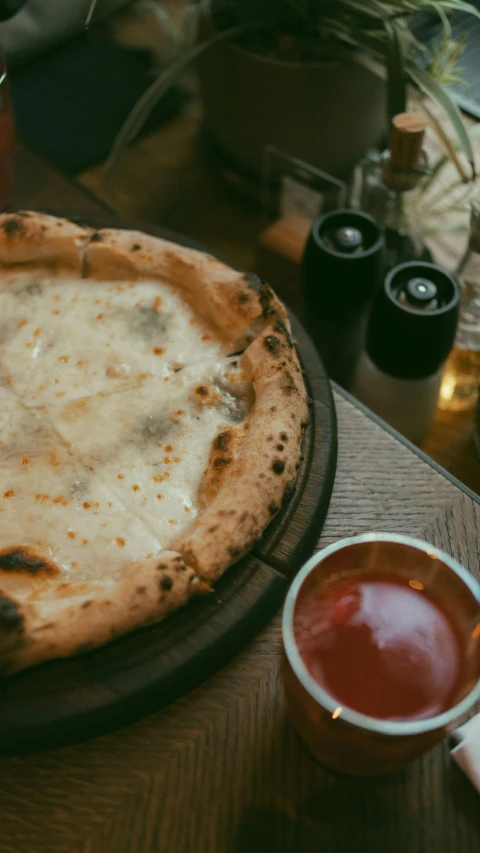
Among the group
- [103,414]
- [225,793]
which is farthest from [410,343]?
[225,793]

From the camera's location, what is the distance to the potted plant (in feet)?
4.69

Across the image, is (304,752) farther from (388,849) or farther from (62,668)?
(62,668)

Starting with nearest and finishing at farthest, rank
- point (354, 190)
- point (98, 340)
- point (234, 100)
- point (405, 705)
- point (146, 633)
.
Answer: point (405, 705)
point (146, 633)
point (98, 340)
point (234, 100)
point (354, 190)

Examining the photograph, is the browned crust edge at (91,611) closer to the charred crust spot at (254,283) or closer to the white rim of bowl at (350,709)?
the white rim of bowl at (350,709)

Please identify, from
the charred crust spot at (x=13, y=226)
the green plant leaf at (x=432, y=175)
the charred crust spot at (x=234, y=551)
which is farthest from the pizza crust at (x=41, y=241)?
the green plant leaf at (x=432, y=175)

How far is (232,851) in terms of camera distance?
83cm

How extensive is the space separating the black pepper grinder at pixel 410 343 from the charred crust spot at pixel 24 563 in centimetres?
65

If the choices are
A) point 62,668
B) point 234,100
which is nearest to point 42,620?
point 62,668

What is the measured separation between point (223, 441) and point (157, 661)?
30 centimetres

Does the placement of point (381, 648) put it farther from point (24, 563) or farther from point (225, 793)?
point (24, 563)

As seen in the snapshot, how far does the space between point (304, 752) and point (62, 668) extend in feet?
0.94

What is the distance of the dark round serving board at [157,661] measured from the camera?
2.67 ft

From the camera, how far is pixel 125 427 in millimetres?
1064

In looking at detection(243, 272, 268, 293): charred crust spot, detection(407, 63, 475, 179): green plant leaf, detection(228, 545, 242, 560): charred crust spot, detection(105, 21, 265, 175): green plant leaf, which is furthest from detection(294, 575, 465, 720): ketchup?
detection(105, 21, 265, 175): green plant leaf
